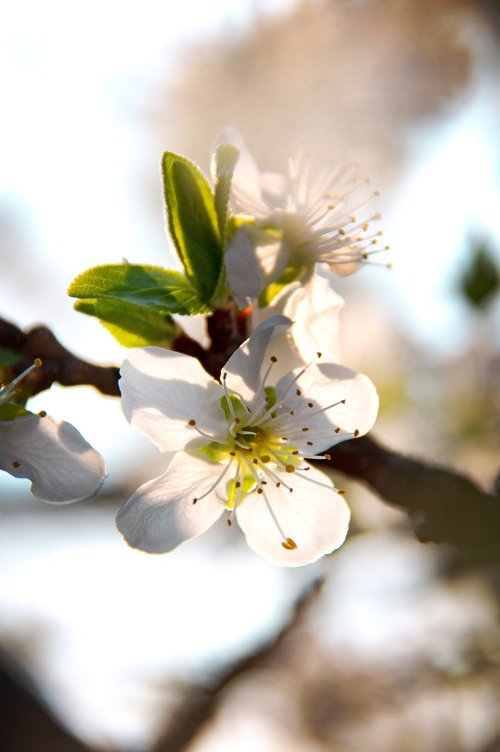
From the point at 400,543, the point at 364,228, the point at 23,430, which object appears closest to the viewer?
the point at 23,430

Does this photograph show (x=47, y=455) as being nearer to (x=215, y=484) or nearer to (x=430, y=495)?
(x=215, y=484)

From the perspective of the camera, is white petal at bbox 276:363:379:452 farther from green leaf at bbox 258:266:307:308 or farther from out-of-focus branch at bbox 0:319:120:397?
out-of-focus branch at bbox 0:319:120:397

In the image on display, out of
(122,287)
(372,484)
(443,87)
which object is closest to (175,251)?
(122,287)

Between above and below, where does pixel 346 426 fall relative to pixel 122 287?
below

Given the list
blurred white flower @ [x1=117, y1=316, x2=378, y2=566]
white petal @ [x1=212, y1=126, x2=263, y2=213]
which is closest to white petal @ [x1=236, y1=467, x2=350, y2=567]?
blurred white flower @ [x1=117, y1=316, x2=378, y2=566]

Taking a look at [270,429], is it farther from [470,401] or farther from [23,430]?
[470,401]

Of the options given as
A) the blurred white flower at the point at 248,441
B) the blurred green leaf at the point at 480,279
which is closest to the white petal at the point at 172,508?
the blurred white flower at the point at 248,441
